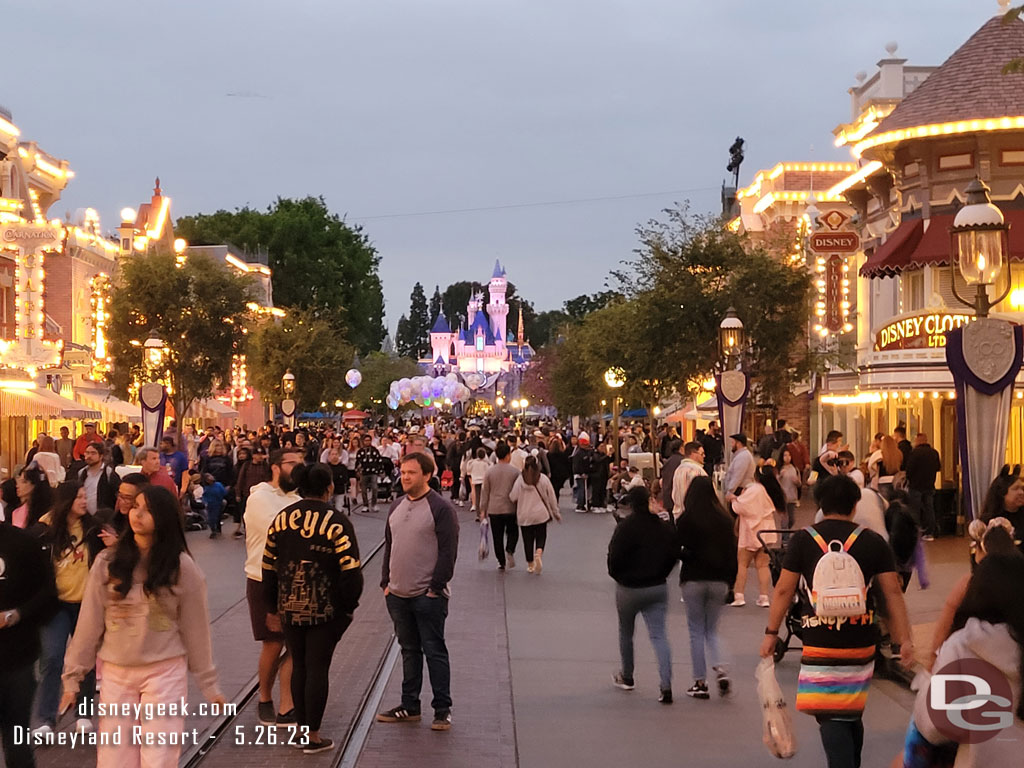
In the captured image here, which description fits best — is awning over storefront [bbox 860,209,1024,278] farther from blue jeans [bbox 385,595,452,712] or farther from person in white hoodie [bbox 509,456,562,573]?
blue jeans [bbox 385,595,452,712]

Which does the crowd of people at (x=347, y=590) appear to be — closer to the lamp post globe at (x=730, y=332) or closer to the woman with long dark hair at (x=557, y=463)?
the lamp post globe at (x=730, y=332)

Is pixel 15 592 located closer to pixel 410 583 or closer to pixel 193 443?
pixel 410 583

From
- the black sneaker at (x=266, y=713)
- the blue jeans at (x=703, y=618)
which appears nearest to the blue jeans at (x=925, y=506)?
the blue jeans at (x=703, y=618)

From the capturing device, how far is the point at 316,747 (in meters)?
9.28

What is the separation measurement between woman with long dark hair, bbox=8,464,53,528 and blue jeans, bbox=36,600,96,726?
952mm

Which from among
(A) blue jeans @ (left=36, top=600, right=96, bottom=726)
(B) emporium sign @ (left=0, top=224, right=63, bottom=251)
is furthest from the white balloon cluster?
(A) blue jeans @ (left=36, top=600, right=96, bottom=726)

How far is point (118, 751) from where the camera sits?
22.4 ft

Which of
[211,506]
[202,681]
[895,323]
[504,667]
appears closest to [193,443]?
[211,506]

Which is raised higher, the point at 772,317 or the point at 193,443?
the point at 772,317

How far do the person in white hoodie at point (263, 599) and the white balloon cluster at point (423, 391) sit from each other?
8438cm

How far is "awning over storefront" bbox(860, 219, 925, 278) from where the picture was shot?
92.1 ft

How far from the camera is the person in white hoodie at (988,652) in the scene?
5.75 meters

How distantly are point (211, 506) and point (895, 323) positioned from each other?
1259cm

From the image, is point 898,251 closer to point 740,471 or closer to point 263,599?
point 740,471
